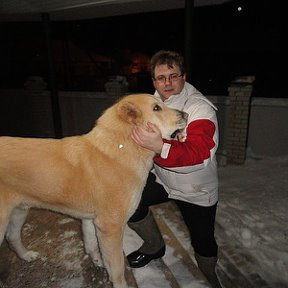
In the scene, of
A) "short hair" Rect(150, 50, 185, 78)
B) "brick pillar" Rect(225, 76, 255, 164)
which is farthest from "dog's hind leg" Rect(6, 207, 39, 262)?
"brick pillar" Rect(225, 76, 255, 164)

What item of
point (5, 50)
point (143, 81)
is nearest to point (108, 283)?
point (143, 81)

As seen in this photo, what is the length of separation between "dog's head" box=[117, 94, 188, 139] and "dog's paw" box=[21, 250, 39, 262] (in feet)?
6.67

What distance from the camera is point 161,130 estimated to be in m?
2.53

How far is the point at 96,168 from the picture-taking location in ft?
8.05

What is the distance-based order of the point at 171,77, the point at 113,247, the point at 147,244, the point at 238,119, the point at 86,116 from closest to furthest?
the point at 113,247 < the point at 171,77 < the point at 147,244 < the point at 238,119 < the point at 86,116

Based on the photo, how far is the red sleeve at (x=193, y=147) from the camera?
2305 millimetres

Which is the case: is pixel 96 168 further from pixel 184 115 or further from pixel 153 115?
pixel 184 115

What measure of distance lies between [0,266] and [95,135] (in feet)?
6.53

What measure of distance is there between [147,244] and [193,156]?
4.87 ft

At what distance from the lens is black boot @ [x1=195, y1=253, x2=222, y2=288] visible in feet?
9.33

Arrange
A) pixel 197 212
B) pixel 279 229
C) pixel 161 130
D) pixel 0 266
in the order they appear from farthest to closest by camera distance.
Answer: pixel 279 229, pixel 0 266, pixel 197 212, pixel 161 130

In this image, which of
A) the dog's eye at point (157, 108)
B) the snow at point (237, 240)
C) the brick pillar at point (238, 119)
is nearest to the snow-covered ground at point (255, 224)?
the snow at point (237, 240)

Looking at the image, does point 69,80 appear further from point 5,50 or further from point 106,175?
point 106,175

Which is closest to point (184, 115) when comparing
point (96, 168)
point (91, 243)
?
point (96, 168)
